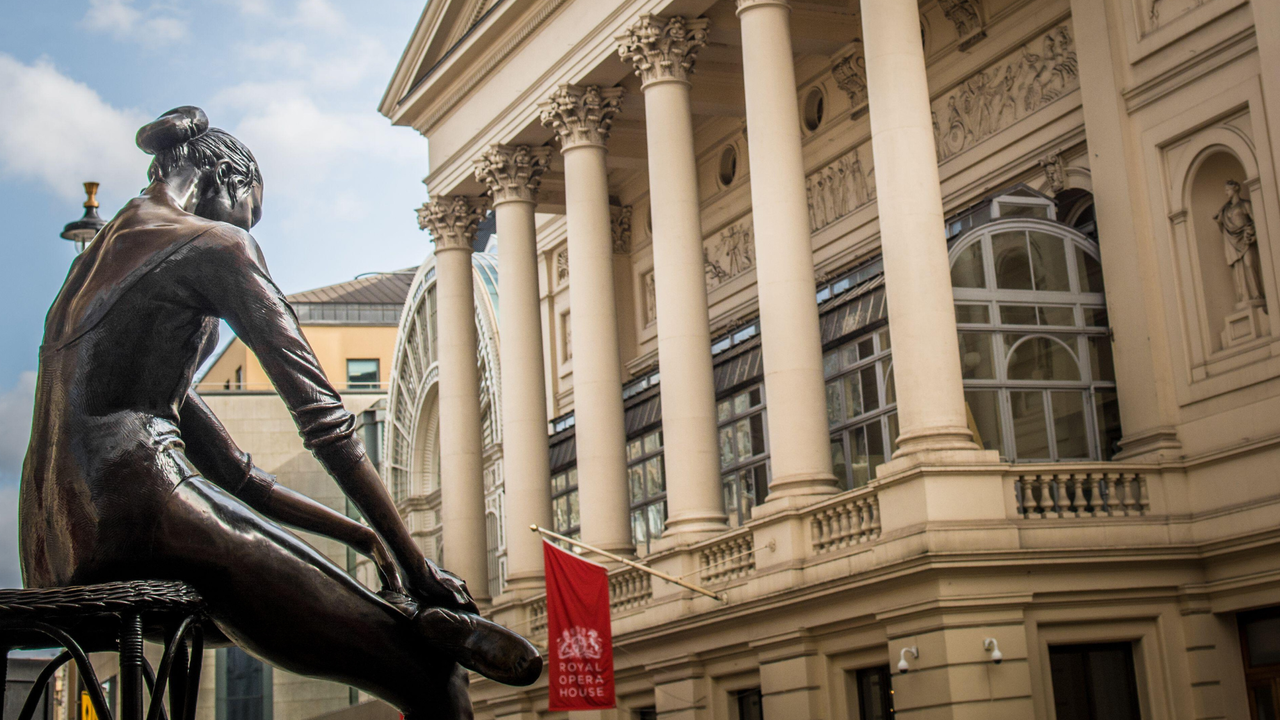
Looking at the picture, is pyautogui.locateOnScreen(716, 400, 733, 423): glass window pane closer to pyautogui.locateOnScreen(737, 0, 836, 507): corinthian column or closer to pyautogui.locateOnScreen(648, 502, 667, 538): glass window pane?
pyautogui.locateOnScreen(648, 502, 667, 538): glass window pane

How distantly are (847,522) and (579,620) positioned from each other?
537cm

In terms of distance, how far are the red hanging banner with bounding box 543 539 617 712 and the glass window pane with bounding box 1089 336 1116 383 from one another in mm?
8505

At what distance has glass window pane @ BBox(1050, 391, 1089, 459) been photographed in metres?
22.4

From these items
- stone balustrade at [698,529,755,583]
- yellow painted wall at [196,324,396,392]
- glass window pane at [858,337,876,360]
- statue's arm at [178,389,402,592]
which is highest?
yellow painted wall at [196,324,396,392]

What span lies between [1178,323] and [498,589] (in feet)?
81.5

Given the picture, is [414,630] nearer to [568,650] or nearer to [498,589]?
[568,650]

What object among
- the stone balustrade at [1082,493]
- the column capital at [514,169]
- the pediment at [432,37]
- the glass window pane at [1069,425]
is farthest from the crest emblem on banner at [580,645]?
the pediment at [432,37]

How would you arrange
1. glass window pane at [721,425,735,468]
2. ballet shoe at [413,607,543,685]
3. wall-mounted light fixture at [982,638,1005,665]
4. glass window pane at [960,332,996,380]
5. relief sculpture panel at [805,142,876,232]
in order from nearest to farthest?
ballet shoe at [413,607,543,685]
wall-mounted light fixture at [982,638,1005,665]
glass window pane at [960,332,996,380]
glass window pane at [721,425,735,468]
relief sculpture panel at [805,142,876,232]

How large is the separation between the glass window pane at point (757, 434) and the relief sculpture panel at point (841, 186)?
4650 millimetres

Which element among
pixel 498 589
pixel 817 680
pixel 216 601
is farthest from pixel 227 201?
pixel 498 589

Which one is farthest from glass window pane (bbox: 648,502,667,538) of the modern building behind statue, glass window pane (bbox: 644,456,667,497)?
glass window pane (bbox: 644,456,667,497)

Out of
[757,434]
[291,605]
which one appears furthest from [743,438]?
[291,605]

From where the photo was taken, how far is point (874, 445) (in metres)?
25.5

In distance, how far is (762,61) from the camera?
25.0 meters
